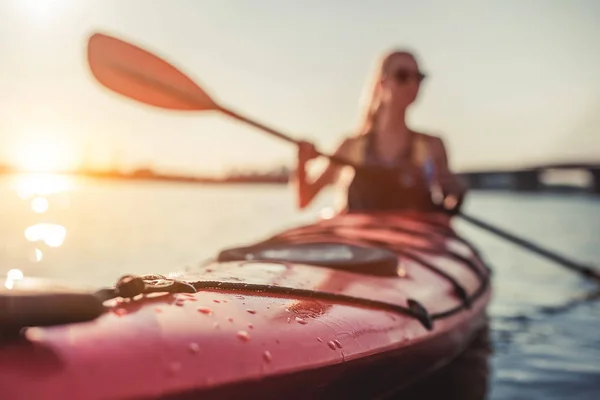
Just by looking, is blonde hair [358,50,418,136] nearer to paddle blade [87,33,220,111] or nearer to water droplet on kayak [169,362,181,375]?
paddle blade [87,33,220,111]

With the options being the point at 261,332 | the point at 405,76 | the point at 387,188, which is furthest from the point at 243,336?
the point at 405,76

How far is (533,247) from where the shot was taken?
5777 millimetres

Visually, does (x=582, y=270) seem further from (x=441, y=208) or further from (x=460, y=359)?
(x=460, y=359)

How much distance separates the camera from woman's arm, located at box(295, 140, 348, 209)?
4652 millimetres

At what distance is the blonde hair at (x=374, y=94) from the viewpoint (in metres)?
4.96

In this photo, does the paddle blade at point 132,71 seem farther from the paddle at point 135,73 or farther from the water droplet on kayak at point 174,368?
the water droplet on kayak at point 174,368

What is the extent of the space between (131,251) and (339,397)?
34.3 feet

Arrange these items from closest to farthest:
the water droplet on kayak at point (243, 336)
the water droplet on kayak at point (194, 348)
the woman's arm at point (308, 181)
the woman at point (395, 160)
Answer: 1. the water droplet on kayak at point (194, 348)
2. the water droplet on kayak at point (243, 336)
3. the woman's arm at point (308, 181)
4. the woman at point (395, 160)

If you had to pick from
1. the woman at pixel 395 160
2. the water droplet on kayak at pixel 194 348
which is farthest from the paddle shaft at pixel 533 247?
the water droplet on kayak at pixel 194 348

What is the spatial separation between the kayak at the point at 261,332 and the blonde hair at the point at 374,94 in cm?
185

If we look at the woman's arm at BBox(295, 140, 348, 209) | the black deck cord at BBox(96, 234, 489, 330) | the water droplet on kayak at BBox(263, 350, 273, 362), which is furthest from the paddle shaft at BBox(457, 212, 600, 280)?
the water droplet on kayak at BBox(263, 350, 273, 362)

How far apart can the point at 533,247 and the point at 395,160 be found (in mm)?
1719

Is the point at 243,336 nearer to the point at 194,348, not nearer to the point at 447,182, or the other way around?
the point at 194,348

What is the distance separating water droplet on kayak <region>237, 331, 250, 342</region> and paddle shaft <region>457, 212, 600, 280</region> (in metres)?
3.55
